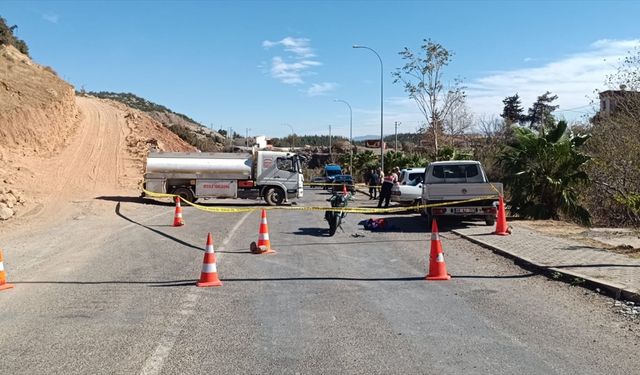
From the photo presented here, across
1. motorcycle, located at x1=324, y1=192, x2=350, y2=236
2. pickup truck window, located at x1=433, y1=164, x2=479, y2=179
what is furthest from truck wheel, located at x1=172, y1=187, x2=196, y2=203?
motorcycle, located at x1=324, y1=192, x2=350, y2=236

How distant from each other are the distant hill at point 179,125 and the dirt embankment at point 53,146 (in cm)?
2216

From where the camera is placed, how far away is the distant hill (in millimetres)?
71750

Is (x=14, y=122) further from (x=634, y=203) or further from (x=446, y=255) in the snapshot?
(x=634, y=203)

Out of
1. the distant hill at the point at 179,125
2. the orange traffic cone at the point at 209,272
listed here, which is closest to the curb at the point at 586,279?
the orange traffic cone at the point at 209,272

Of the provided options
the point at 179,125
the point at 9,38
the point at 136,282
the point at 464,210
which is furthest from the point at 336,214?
the point at 179,125

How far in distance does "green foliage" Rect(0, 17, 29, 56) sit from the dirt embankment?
4.83 meters

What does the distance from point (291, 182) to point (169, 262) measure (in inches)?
637

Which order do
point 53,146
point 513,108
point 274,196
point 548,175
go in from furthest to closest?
point 513,108
point 53,146
point 274,196
point 548,175

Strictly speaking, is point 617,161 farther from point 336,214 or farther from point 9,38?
point 9,38

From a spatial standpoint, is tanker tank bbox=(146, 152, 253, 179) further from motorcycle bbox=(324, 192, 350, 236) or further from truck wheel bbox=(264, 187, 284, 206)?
motorcycle bbox=(324, 192, 350, 236)

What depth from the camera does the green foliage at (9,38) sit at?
48.9m

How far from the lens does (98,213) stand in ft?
69.3

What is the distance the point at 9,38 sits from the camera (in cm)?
5075

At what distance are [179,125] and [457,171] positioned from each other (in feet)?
220
